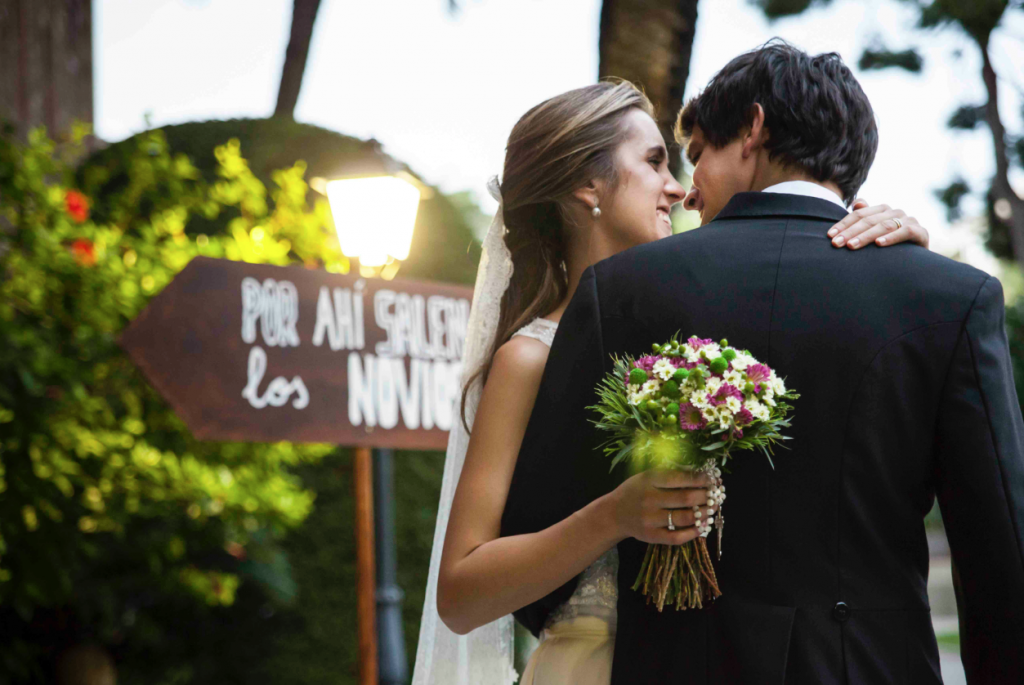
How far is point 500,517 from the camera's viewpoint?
168 centimetres

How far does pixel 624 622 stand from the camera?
157cm

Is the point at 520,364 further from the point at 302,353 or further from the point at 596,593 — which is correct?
the point at 302,353

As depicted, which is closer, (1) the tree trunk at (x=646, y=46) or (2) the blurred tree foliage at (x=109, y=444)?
(2) the blurred tree foliage at (x=109, y=444)

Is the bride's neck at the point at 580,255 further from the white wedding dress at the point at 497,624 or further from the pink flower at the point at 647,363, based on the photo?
the pink flower at the point at 647,363

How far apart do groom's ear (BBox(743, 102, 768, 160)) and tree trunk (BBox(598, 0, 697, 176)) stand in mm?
3492

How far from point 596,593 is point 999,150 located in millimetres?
12523

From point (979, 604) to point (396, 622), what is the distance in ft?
11.2

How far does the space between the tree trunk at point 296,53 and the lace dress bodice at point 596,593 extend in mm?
10021

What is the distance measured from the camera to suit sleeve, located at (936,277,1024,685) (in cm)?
140

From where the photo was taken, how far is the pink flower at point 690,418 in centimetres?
123

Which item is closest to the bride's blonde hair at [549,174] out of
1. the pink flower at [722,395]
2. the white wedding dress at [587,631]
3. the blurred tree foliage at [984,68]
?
the white wedding dress at [587,631]

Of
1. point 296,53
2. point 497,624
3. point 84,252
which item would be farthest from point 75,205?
point 296,53

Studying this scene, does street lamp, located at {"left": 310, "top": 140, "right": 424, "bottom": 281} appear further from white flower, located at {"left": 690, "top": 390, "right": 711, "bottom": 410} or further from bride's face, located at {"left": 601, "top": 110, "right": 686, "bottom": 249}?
white flower, located at {"left": 690, "top": 390, "right": 711, "bottom": 410}

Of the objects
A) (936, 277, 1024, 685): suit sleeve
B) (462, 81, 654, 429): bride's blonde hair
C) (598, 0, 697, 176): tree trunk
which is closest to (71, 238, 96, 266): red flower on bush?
(598, 0, 697, 176): tree trunk
